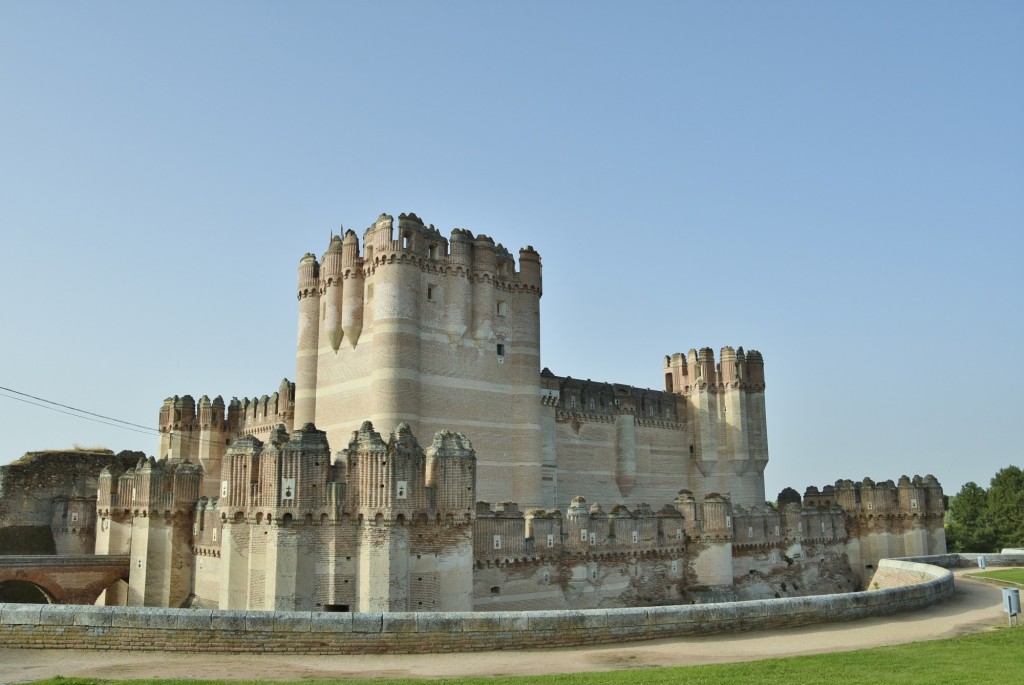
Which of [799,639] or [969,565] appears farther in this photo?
[969,565]

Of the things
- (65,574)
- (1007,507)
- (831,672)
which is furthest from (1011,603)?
(1007,507)

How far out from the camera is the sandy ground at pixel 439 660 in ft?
41.8

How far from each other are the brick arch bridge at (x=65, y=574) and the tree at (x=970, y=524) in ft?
155

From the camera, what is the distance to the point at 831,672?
515 inches

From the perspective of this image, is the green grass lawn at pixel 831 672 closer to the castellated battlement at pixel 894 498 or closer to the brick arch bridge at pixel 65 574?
the brick arch bridge at pixel 65 574

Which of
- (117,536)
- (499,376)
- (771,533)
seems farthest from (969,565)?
(117,536)

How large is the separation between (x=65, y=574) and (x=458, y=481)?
16365 millimetres

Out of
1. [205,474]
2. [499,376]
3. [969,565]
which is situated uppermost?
[499,376]

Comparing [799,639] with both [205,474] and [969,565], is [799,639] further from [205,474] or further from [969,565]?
[205,474]

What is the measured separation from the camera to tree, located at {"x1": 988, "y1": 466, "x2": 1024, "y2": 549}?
5309 centimetres

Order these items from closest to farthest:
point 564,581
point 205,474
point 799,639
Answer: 1. point 799,639
2. point 564,581
3. point 205,474

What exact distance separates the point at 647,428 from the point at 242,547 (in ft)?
107

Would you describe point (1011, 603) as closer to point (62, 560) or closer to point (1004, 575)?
point (1004, 575)

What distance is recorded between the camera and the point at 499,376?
3866cm
